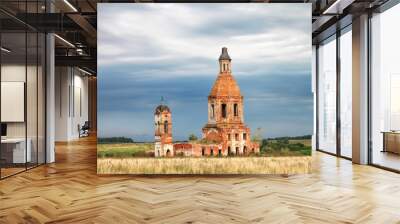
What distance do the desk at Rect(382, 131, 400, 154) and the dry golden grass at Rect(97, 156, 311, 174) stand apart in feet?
6.11

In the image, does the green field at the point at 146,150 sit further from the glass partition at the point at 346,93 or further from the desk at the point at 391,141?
the glass partition at the point at 346,93

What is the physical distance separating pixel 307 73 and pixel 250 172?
200 cm

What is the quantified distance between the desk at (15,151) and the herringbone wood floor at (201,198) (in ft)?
1.22

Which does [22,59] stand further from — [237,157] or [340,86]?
[340,86]

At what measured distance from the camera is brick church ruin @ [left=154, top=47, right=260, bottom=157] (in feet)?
22.9

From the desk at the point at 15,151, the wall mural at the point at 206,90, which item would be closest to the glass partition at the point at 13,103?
the desk at the point at 15,151

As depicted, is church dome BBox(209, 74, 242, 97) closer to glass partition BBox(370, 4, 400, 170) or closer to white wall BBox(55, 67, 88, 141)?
glass partition BBox(370, 4, 400, 170)

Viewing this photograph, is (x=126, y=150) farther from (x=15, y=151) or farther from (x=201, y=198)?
(x=201, y=198)

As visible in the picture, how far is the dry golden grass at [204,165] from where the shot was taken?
6.92m

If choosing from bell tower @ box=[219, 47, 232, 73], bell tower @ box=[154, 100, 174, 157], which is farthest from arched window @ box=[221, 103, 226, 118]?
bell tower @ box=[154, 100, 174, 157]

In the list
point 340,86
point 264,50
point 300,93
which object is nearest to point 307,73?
point 300,93

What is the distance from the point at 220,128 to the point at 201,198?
79.3 inches

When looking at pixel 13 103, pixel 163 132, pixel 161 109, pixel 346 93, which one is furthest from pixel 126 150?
pixel 346 93

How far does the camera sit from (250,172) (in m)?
6.89
